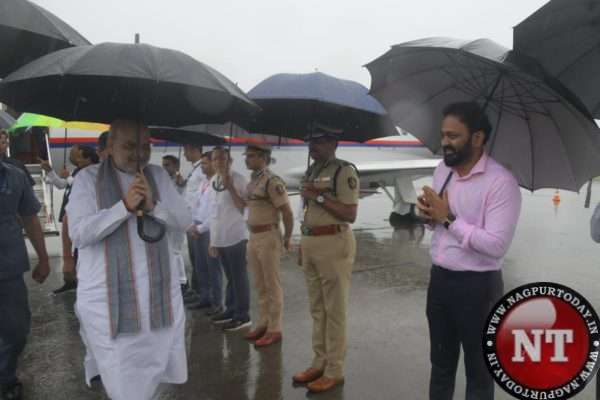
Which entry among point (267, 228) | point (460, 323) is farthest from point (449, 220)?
point (267, 228)

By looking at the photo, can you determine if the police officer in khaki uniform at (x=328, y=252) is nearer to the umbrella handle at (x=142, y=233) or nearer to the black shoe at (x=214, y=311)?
the umbrella handle at (x=142, y=233)

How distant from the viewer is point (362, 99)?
3.71 m

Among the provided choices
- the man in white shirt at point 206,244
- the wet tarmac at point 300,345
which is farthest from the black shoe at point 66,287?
the man in white shirt at point 206,244

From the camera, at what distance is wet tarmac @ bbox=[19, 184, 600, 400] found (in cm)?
338

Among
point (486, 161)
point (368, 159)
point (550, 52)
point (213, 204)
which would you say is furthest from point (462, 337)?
point (368, 159)

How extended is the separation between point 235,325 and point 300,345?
786 mm

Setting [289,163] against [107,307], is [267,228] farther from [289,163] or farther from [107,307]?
[289,163]

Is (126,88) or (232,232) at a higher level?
(126,88)

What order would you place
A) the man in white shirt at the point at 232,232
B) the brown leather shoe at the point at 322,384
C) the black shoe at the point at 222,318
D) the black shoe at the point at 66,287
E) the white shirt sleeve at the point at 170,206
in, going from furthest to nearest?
the black shoe at the point at 66,287 < the black shoe at the point at 222,318 < the man in white shirt at the point at 232,232 < the brown leather shoe at the point at 322,384 < the white shirt sleeve at the point at 170,206

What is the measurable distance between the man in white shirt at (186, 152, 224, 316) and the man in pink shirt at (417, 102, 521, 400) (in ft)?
10.3

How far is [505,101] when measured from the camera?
252 centimetres

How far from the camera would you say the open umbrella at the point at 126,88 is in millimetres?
2086

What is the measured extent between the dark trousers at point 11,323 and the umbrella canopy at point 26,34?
5.34 feet

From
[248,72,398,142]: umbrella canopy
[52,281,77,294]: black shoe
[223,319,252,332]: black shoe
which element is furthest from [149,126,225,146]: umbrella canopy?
[223,319,252,332]: black shoe
